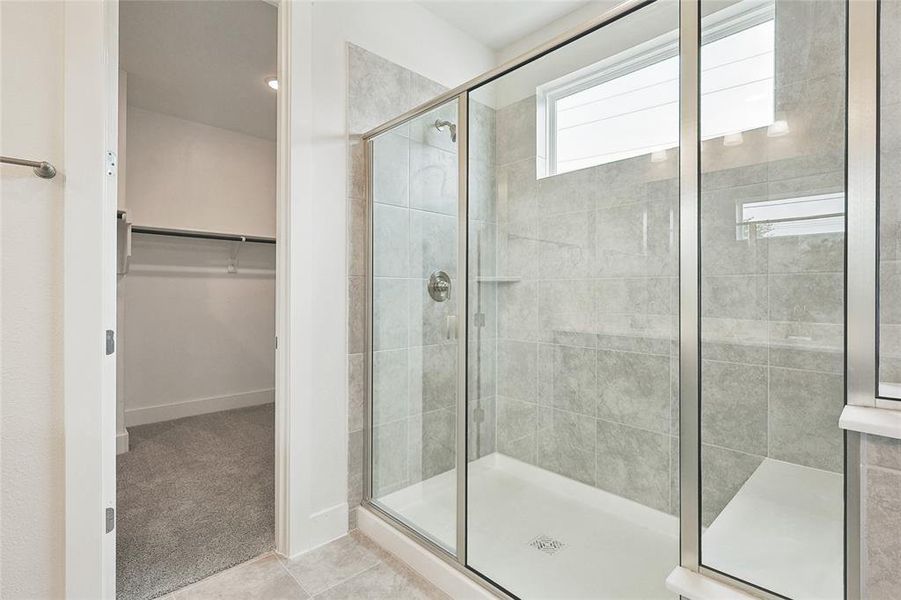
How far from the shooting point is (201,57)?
2.71m

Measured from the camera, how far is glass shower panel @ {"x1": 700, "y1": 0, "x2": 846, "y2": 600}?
1006mm

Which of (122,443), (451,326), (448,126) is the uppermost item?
(448,126)

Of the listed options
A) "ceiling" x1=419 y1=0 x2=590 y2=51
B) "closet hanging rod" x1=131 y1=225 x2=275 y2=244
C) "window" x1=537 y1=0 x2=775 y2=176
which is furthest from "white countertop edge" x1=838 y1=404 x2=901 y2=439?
"closet hanging rod" x1=131 y1=225 x2=275 y2=244

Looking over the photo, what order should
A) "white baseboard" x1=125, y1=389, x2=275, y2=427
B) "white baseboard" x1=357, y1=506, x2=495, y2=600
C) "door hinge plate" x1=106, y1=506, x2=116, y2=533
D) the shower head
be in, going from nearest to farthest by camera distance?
"door hinge plate" x1=106, y1=506, x2=116, y2=533
"white baseboard" x1=357, y1=506, x2=495, y2=600
the shower head
"white baseboard" x1=125, y1=389, x2=275, y2=427

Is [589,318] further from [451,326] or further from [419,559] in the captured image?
[419,559]

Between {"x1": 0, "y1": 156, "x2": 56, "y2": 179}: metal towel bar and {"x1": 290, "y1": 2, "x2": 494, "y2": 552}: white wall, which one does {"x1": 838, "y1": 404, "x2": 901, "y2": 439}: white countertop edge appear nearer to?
{"x1": 290, "y1": 2, "x2": 494, "y2": 552}: white wall

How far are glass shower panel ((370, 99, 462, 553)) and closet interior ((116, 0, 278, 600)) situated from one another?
2.16 feet

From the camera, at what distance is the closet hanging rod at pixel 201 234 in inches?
134

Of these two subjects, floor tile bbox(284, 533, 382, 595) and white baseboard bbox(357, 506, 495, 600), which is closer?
white baseboard bbox(357, 506, 495, 600)

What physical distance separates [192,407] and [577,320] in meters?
3.34

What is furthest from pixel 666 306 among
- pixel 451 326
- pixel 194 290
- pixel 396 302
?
pixel 194 290

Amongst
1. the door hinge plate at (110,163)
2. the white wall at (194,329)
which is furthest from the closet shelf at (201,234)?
the door hinge plate at (110,163)

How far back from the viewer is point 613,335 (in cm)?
217

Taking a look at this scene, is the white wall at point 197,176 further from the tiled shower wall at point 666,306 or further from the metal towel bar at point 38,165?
the tiled shower wall at point 666,306
